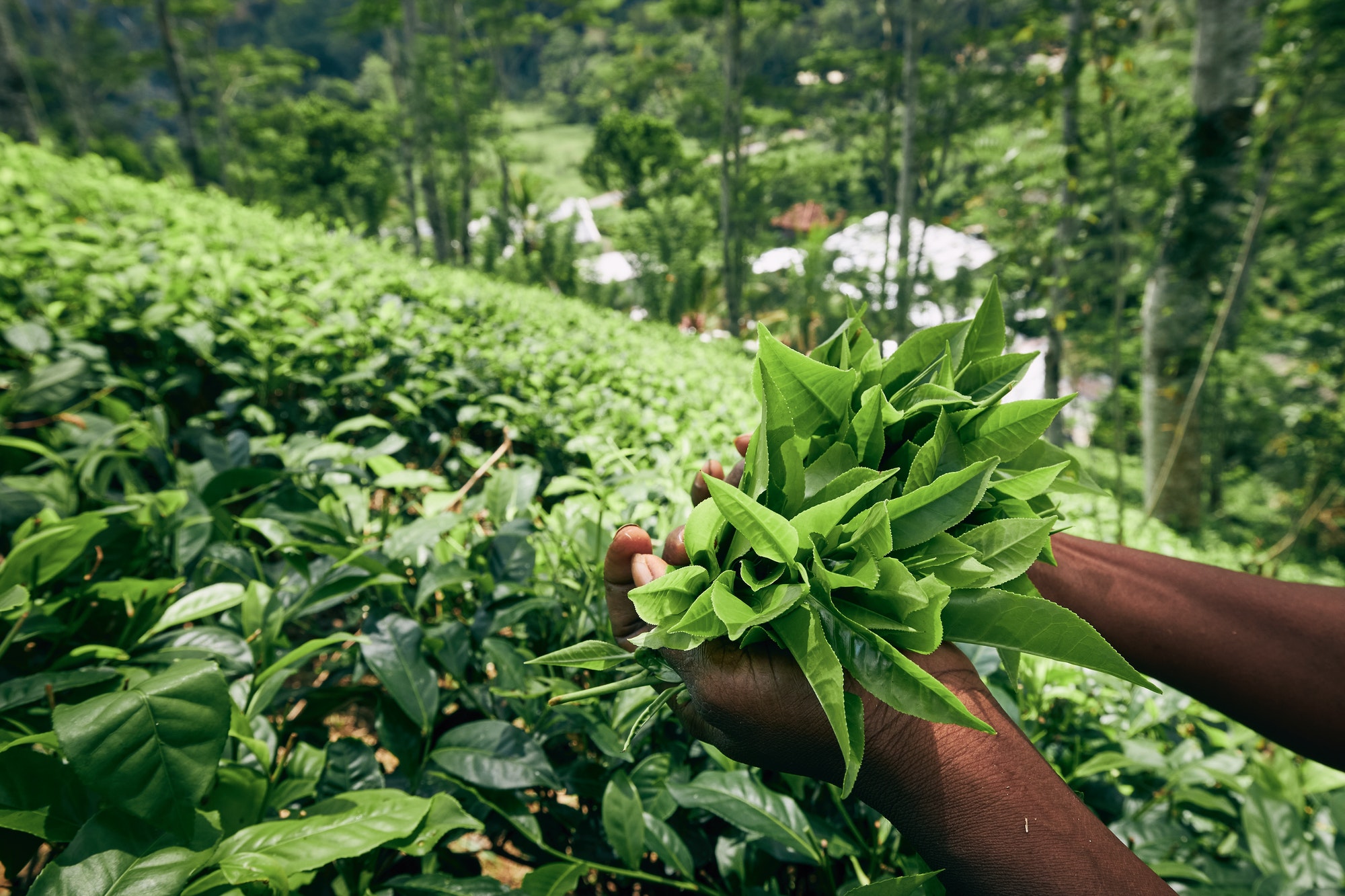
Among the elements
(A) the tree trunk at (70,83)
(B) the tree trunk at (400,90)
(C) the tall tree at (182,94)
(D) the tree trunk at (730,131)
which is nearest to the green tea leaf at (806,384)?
(B) the tree trunk at (400,90)

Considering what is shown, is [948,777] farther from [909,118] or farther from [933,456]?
[909,118]

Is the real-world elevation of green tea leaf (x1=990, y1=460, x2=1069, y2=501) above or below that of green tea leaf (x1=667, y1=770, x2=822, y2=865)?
above

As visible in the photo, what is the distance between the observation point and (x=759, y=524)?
Answer: 2.02 feet

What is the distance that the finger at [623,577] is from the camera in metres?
0.76

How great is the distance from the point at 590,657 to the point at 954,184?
19438 mm

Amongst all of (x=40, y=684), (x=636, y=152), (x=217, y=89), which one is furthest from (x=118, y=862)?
(x=217, y=89)

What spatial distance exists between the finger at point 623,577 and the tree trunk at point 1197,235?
417cm

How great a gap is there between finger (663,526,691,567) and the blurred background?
0.82 m

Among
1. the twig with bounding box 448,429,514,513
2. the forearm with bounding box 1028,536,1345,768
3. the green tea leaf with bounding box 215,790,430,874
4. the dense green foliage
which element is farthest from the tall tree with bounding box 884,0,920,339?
the green tea leaf with bounding box 215,790,430,874

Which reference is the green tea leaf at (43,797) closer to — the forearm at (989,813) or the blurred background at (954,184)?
the forearm at (989,813)

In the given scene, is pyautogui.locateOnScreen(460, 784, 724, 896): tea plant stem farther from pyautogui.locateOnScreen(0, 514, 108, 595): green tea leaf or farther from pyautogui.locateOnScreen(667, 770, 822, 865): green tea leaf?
pyautogui.locateOnScreen(0, 514, 108, 595): green tea leaf

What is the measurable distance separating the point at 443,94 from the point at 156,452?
55.2 ft

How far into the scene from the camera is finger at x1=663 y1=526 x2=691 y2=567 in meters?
0.78

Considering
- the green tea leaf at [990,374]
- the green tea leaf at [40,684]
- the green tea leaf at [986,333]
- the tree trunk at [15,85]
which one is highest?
the tree trunk at [15,85]
